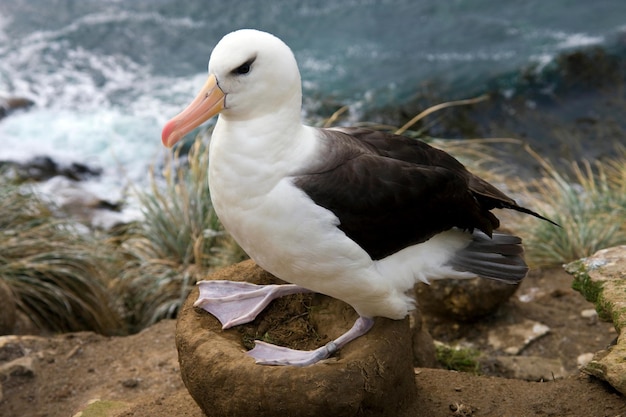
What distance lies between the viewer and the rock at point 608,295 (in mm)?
3297

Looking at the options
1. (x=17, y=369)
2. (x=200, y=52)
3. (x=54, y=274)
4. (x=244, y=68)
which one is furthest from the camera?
(x=200, y=52)

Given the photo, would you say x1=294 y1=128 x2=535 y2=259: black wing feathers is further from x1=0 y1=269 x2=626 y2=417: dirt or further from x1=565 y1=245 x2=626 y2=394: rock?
x1=0 y1=269 x2=626 y2=417: dirt

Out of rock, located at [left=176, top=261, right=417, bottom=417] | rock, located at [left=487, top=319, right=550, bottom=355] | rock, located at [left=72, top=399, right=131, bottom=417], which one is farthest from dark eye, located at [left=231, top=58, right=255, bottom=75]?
rock, located at [left=487, top=319, right=550, bottom=355]

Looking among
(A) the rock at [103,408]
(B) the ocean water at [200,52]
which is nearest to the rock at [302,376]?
(A) the rock at [103,408]

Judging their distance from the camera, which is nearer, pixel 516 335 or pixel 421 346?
pixel 421 346

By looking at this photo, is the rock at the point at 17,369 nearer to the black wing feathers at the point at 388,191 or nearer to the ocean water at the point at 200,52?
the black wing feathers at the point at 388,191

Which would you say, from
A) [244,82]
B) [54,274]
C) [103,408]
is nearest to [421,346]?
[103,408]

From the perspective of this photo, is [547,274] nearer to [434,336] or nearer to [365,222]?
[434,336]

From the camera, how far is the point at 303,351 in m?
3.38

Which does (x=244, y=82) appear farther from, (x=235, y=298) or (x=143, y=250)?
(x=143, y=250)

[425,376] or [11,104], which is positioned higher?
[11,104]

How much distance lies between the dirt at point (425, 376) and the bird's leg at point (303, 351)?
0.46m

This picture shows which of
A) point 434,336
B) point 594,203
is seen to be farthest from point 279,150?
point 594,203

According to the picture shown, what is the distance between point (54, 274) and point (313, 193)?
327cm
